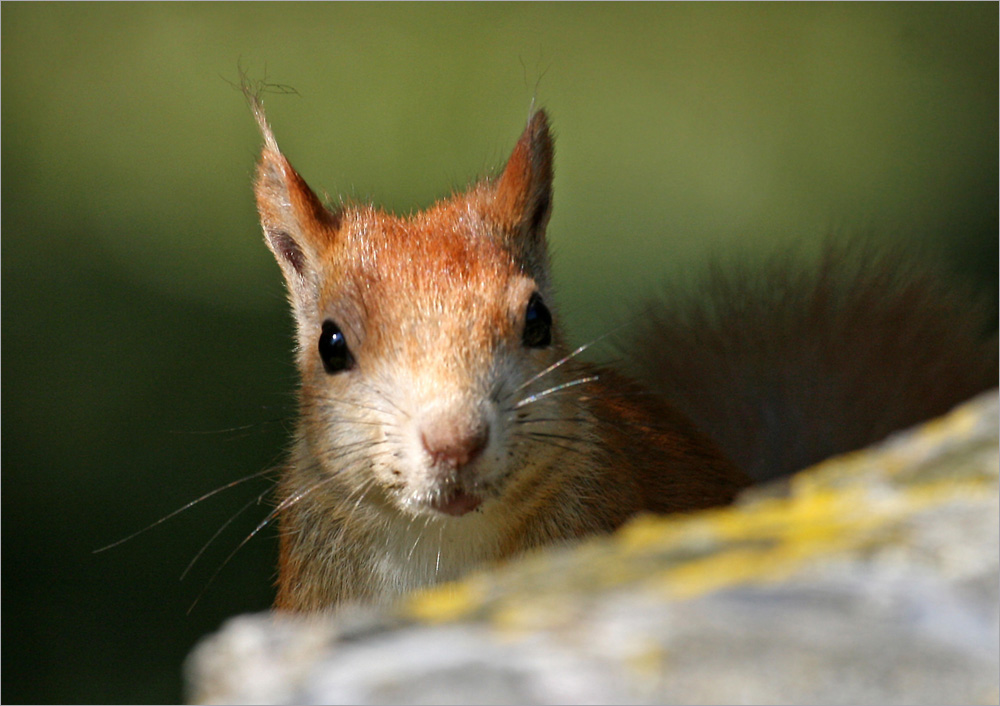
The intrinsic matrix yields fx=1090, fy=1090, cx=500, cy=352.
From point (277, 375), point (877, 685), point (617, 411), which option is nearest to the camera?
point (877, 685)

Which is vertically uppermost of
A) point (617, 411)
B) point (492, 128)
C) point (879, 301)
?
point (492, 128)

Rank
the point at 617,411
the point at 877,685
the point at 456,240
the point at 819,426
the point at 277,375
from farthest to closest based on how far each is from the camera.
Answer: the point at 277,375 → the point at 819,426 → the point at 617,411 → the point at 456,240 → the point at 877,685

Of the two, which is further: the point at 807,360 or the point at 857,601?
the point at 807,360

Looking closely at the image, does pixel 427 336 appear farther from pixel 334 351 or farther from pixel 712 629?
pixel 712 629

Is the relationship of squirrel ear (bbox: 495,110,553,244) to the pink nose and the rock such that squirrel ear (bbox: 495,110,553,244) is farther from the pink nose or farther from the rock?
the rock

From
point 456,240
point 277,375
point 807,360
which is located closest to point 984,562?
point 456,240

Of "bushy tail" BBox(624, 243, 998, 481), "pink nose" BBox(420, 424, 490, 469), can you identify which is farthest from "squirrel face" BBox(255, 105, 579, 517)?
"bushy tail" BBox(624, 243, 998, 481)

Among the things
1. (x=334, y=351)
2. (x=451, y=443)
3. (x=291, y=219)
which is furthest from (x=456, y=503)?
(x=291, y=219)

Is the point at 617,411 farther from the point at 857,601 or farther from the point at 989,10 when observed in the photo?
the point at 989,10

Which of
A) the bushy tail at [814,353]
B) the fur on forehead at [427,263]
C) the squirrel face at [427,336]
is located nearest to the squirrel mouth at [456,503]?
the squirrel face at [427,336]
